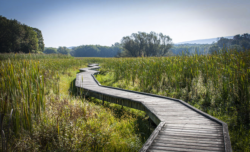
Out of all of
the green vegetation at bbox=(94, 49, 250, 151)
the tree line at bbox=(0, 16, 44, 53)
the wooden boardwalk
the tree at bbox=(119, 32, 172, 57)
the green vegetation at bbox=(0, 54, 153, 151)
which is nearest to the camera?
the wooden boardwalk

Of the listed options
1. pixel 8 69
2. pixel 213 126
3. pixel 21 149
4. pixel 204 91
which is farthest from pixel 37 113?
pixel 204 91

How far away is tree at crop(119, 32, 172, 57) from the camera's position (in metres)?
33.5

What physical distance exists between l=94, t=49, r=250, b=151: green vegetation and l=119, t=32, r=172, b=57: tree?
27279mm

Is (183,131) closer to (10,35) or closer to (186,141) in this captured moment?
(186,141)

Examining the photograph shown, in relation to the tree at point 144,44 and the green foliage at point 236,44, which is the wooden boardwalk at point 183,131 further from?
the tree at point 144,44

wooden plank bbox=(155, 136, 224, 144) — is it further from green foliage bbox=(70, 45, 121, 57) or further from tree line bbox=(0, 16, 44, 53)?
green foliage bbox=(70, 45, 121, 57)

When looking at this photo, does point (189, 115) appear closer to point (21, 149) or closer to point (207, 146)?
point (207, 146)

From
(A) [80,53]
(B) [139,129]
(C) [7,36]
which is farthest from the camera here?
(A) [80,53]

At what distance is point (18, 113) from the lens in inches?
89.3

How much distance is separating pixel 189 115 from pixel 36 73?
2.96 m

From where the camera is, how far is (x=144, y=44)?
3397 cm

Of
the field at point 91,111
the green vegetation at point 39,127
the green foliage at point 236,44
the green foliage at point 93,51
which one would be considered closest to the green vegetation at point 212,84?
the field at point 91,111

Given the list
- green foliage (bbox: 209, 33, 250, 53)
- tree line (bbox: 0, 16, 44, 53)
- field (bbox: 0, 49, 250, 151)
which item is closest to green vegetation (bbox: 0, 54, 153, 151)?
field (bbox: 0, 49, 250, 151)

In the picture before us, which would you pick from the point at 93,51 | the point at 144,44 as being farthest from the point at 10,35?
the point at 93,51
